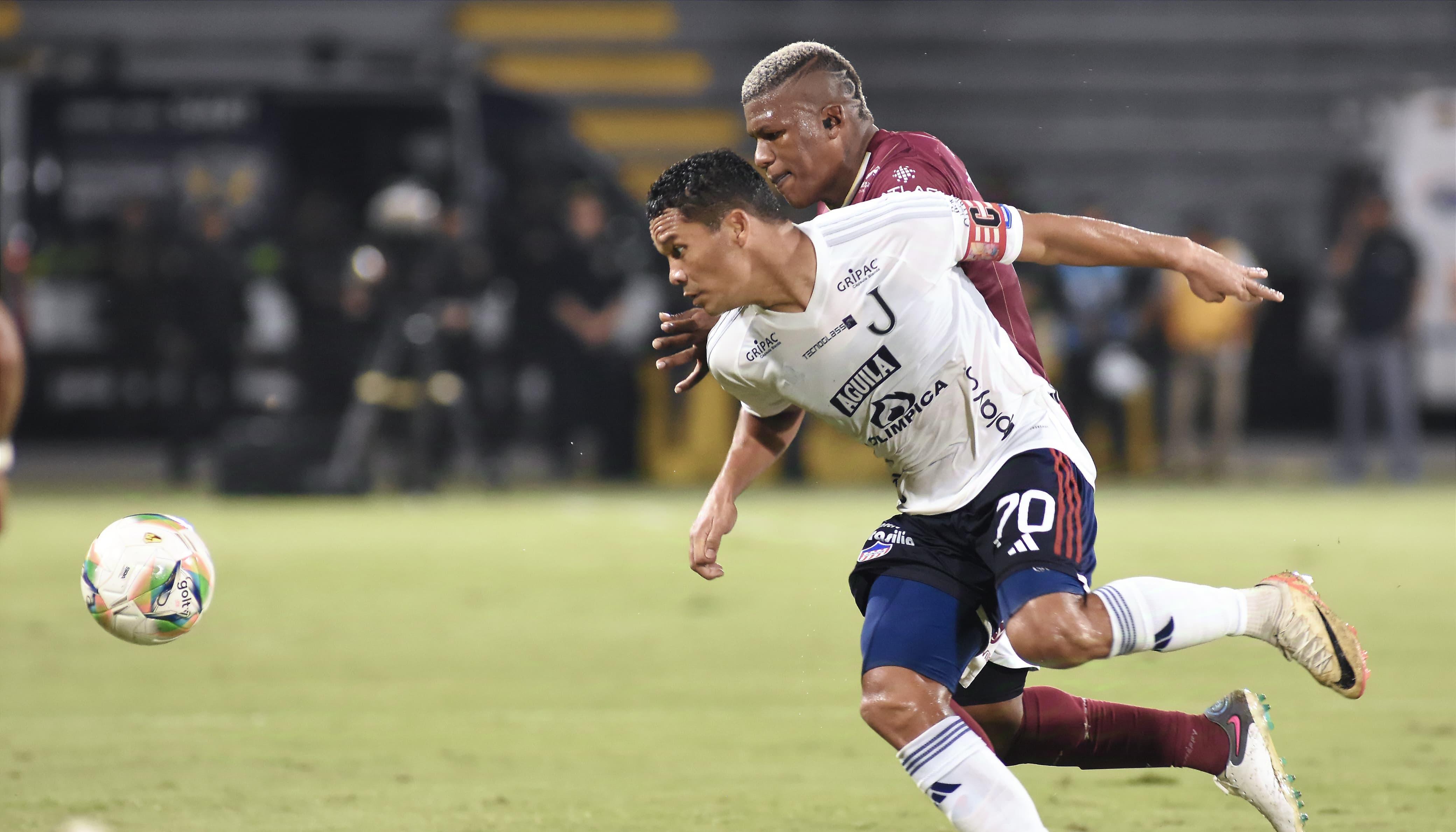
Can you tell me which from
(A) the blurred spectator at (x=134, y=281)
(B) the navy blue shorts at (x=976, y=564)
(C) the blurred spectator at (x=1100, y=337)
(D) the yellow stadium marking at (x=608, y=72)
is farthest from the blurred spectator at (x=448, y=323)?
(B) the navy blue shorts at (x=976, y=564)

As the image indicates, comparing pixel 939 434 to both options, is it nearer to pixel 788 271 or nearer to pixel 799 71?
pixel 788 271

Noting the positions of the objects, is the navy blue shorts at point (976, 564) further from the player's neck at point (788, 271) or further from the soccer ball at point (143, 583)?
the soccer ball at point (143, 583)

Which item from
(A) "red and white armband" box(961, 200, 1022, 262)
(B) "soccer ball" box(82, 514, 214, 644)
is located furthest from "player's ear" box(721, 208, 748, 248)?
(B) "soccer ball" box(82, 514, 214, 644)

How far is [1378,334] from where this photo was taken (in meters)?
16.4

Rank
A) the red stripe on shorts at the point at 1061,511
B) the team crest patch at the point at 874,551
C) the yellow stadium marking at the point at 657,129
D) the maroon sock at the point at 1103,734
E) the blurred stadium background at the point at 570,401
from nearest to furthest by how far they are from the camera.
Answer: the red stripe on shorts at the point at 1061,511
the team crest patch at the point at 874,551
the maroon sock at the point at 1103,734
the blurred stadium background at the point at 570,401
the yellow stadium marking at the point at 657,129

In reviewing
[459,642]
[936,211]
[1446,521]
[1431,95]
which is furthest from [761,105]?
[1431,95]

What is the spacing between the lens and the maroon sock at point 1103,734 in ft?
15.5

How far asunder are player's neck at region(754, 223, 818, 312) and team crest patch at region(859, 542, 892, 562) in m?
0.65

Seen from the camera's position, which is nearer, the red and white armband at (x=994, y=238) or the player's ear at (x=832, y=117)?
the red and white armband at (x=994, y=238)

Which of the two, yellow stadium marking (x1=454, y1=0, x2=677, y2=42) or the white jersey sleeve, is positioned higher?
yellow stadium marking (x1=454, y1=0, x2=677, y2=42)

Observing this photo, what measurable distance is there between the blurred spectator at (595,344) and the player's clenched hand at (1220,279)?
11.9 m

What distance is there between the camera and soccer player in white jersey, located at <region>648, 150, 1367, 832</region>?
4078mm

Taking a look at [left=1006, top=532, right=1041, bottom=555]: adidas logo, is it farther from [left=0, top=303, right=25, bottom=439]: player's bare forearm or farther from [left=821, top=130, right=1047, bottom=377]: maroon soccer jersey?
[left=0, top=303, right=25, bottom=439]: player's bare forearm

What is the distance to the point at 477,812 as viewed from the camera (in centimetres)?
500
